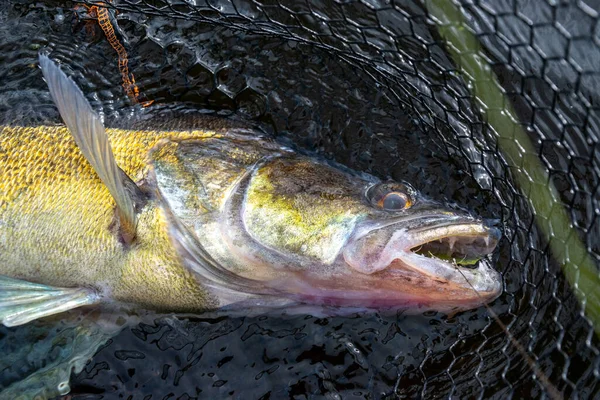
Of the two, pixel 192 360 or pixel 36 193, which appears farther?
pixel 192 360

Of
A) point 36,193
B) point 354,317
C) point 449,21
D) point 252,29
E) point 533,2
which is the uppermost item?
point 533,2

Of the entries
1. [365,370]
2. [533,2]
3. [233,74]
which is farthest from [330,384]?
[533,2]

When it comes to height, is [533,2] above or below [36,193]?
above

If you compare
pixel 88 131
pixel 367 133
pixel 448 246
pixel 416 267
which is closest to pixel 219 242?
pixel 88 131

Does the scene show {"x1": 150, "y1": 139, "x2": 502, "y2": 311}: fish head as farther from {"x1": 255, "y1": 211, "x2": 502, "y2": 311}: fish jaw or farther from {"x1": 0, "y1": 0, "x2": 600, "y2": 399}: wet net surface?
{"x1": 0, "y1": 0, "x2": 600, "y2": 399}: wet net surface

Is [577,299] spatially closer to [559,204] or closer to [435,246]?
[559,204]

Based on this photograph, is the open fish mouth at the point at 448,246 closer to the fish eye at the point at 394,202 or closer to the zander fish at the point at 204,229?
the zander fish at the point at 204,229

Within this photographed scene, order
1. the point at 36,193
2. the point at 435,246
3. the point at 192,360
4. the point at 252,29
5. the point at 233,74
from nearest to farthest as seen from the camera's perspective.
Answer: the point at 435,246, the point at 36,193, the point at 192,360, the point at 252,29, the point at 233,74

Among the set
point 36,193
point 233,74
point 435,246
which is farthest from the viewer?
point 233,74
